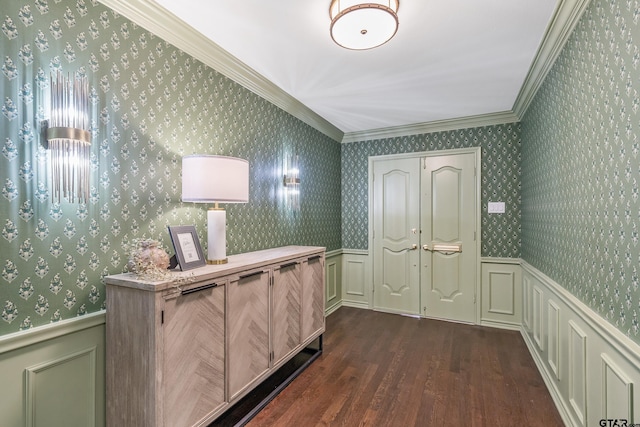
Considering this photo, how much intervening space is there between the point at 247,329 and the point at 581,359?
200 cm

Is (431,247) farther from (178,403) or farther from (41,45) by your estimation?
(41,45)

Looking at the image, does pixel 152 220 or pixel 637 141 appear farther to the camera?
pixel 152 220

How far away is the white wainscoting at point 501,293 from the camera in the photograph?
3.67 m

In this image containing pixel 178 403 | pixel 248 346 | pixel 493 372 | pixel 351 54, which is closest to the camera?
pixel 178 403

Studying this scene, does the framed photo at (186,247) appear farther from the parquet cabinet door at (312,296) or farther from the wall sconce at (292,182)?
the wall sconce at (292,182)

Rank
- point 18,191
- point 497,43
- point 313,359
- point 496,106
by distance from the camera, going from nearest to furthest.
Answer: point 18,191
point 497,43
point 313,359
point 496,106

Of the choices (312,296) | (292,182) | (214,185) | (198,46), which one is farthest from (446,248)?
(198,46)

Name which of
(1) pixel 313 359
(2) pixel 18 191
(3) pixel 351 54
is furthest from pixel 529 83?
(2) pixel 18 191

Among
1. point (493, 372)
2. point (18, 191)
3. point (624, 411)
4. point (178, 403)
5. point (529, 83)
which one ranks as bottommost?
point (493, 372)

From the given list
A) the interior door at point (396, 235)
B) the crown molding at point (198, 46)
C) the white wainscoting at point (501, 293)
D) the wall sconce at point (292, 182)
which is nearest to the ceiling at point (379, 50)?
the crown molding at point (198, 46)

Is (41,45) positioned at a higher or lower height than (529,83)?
lower

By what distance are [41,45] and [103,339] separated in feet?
4.87

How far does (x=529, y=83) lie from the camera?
280cm

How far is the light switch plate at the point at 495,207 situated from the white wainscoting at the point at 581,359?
106cm
